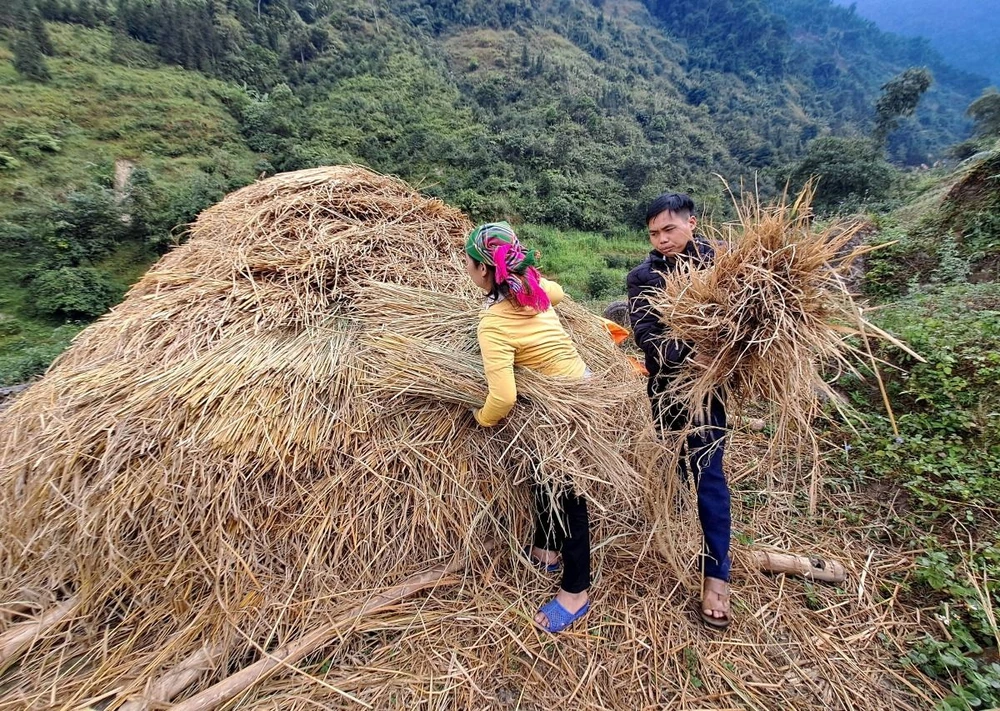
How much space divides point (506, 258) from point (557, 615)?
62.2 inches

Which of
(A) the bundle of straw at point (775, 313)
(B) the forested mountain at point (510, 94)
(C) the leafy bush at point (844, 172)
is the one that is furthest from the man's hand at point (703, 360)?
(C) the leafy bush at point (844, 172)

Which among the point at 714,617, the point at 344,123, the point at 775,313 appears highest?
the point at 344,123

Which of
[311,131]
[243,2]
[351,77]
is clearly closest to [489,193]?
[311,131]

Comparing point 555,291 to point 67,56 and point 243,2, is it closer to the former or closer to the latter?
point 67,56

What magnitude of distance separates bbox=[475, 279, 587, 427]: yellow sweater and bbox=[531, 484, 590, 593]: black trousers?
451mm

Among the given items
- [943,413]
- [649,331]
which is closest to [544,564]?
[649,331]

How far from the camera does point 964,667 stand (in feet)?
5.44

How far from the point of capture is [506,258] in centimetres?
169

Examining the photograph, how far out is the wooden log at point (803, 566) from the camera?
208 cm

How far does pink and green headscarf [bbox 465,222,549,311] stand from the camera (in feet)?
5.57

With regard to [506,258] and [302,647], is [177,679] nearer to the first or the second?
[302,647]

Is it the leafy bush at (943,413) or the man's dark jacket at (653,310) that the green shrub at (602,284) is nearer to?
the leafy bush at (943,413)

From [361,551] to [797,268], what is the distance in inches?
82.6

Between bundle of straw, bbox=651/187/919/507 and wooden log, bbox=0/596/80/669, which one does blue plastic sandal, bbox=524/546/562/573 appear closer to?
bundle of straw, bbox=651/187/919/507
